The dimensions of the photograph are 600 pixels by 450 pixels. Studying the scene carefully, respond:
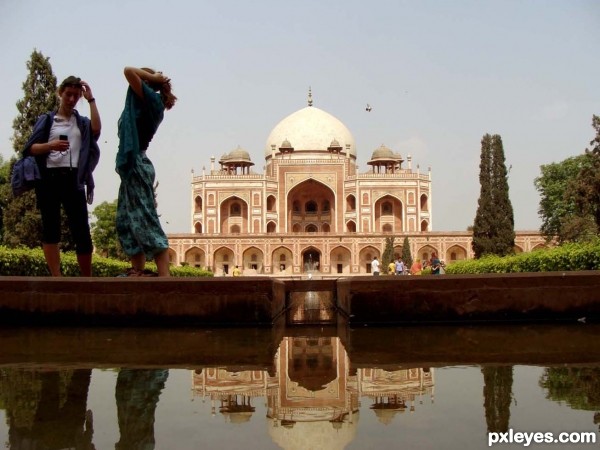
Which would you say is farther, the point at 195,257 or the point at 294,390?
the point at 195,257

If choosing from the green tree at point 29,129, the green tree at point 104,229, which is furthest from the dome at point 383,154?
the green tree at point 29,129

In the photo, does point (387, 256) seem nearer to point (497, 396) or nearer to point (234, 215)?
point (234, 215)

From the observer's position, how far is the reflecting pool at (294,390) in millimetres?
1440

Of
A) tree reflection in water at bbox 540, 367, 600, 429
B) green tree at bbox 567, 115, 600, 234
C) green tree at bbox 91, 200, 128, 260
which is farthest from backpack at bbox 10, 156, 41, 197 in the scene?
green tree at bbox 91, 200, 128, 260

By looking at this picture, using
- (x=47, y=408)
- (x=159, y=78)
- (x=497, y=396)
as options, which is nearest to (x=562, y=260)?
(x=159, y=78)

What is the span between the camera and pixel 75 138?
4.12m

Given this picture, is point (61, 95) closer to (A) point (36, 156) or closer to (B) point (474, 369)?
(A) point (36, 156)

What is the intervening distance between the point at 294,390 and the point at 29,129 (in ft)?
43.3

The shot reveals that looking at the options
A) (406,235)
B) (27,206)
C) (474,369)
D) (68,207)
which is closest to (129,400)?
(474,369)

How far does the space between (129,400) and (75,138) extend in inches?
104

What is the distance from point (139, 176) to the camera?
412 cm

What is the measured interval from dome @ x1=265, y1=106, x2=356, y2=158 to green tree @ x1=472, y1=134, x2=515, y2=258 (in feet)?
64.1

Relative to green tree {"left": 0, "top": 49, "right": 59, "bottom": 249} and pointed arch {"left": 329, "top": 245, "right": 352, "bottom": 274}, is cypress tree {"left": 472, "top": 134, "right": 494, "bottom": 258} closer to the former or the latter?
pointed arch {"left": 329, "top": 245, "right": 352, "bottom": 274}

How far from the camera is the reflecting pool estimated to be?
144 cm
